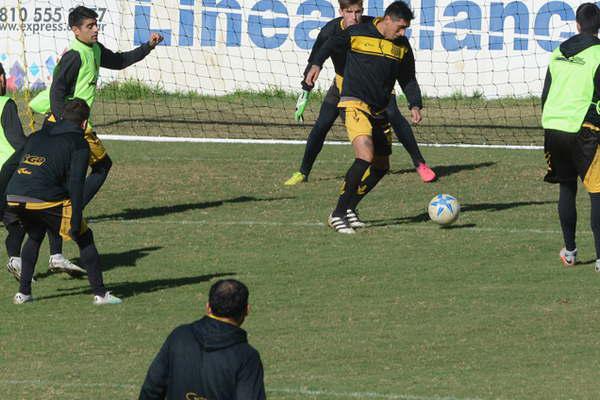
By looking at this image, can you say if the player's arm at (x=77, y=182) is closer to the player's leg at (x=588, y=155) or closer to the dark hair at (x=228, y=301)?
the player's leg at (x=588, y=155)

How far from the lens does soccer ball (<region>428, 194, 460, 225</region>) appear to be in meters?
14.0

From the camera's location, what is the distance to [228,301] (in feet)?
20.0

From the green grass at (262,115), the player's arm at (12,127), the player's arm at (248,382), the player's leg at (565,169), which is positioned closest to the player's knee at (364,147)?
the player's leg at (565,169)

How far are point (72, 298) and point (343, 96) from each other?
3.70 m

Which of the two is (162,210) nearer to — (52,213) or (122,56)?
(122,56)

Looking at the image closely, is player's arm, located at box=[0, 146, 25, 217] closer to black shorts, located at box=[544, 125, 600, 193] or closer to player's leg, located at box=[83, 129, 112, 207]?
player's leg, located at box=[83, 129, 112, 207]

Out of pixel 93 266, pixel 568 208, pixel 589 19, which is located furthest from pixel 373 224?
pixel 93 266

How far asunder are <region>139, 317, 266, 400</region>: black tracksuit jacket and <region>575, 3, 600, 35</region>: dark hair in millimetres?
6298

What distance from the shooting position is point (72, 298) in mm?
11508

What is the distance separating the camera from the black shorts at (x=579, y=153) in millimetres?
11453

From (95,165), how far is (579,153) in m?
5.03

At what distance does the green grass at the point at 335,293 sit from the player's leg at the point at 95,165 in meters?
0.53

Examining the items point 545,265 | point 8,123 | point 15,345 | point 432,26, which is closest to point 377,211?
point 545,265

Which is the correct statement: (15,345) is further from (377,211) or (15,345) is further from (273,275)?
(377,211)
